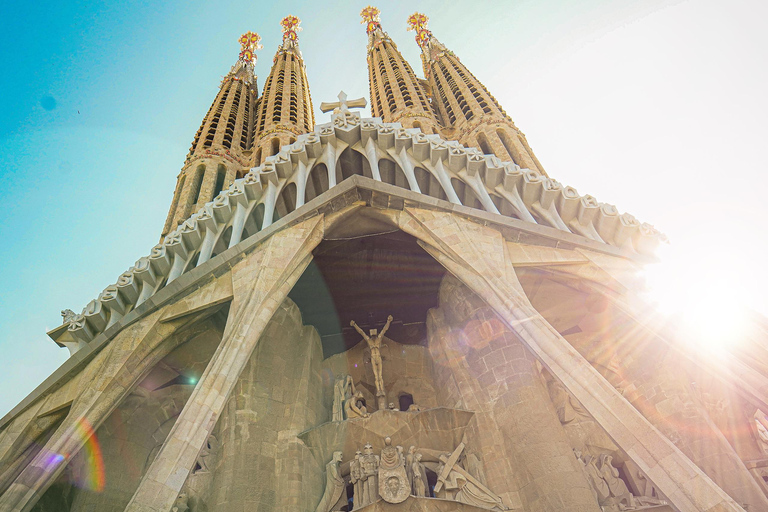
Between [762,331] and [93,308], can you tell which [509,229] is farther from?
[93,308]

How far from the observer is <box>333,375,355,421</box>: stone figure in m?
9.77

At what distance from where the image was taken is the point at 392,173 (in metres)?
12.3

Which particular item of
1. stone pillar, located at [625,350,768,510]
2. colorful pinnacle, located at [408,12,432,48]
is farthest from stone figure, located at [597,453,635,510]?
colorful pinnacle, located at [408,12,432,48]

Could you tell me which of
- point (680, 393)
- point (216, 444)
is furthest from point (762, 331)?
point (216, 444)

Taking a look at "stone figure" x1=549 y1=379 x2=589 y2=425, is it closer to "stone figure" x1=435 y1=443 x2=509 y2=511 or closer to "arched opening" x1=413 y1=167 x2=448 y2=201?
"stone figure" x1=435 y1=443 x2=509 y2=511

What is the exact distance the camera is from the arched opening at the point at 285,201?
37.7 ft

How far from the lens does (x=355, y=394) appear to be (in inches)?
399

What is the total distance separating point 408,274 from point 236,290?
157 inches

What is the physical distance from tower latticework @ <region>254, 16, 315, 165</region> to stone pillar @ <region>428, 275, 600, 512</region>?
1192 cm

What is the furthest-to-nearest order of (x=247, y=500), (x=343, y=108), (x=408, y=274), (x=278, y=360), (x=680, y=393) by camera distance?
(x=343, y=108), (x=408, y=274), (x=278, y=360), (x=680, y=393), (x=247, y=500)

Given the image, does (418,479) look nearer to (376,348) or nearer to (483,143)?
(376,348)

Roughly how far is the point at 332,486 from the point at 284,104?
62.1 ft

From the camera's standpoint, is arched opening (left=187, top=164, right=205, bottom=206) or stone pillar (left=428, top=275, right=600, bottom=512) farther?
arched opening (left=187, top=164, right=205, bottom=206)

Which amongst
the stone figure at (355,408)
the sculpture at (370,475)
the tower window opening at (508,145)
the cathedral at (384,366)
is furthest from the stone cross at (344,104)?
the sculpture at (370,475)
